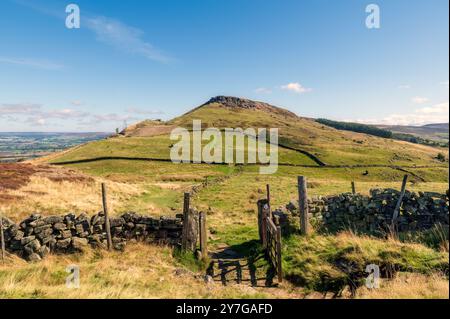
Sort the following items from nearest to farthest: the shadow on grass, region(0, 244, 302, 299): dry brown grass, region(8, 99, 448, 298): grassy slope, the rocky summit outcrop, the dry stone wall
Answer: region(0, 244, 302, 299): dry brown grass, region(8, 99, 448, 298): grassy slope, the shadow on grass, the rocky summit outcrop, the dry stone wall

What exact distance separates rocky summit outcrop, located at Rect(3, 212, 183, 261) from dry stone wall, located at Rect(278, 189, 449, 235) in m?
5.91

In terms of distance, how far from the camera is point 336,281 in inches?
351

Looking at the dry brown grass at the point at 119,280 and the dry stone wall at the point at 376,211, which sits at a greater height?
the dry stone wall at the point at 376,211

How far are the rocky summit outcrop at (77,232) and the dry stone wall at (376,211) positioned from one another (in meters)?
Result: 5.91

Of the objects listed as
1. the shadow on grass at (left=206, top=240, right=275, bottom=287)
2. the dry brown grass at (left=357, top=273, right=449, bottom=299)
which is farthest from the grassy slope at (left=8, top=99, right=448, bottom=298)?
the shadow on grass at (left=206, top=240, right=275, bottom=287)

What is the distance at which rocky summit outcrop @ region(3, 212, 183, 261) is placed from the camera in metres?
12.0

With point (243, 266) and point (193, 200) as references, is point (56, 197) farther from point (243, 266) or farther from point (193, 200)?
point (243, 266)

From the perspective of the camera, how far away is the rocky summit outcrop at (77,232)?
1198 centimetres

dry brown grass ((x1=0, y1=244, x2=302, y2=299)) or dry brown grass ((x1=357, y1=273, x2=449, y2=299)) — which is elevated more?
dry brown grass ((x1=357, y1=273, x2=449, y2=299))

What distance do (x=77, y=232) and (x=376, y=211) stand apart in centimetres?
1377

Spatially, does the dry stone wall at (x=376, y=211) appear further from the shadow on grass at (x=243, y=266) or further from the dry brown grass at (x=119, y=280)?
the dry brown grass at (x=119, y=280)

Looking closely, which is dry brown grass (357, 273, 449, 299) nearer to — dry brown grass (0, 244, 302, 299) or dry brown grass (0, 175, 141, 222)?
dry brown grass (0, 244, 302, 299)

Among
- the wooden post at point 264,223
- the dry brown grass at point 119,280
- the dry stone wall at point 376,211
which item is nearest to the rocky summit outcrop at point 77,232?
the dry brown grass at point 119,280
